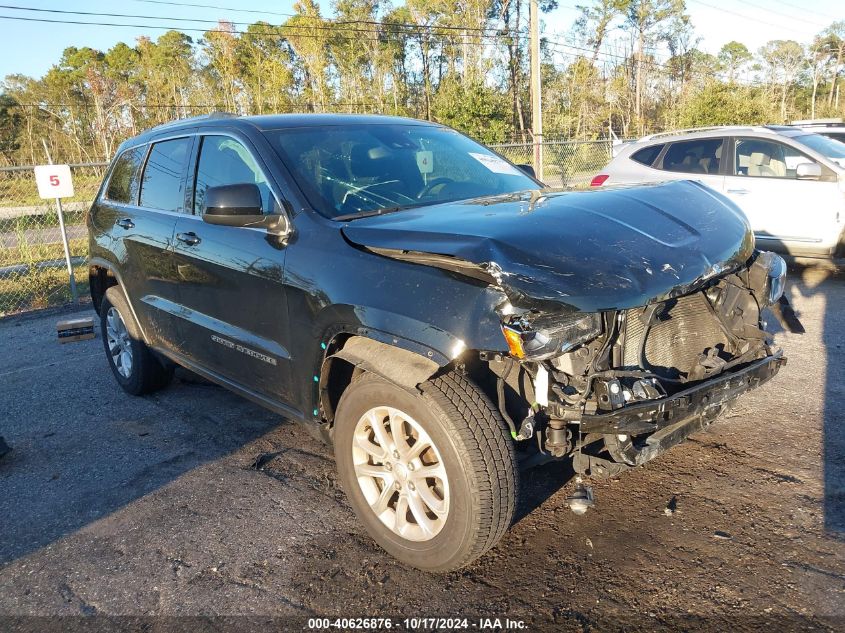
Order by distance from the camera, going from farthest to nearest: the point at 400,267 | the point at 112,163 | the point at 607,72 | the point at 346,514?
1. the point at 607,72
2. the point at 112,163
3. the point at 346,514
4. the point at 400,267

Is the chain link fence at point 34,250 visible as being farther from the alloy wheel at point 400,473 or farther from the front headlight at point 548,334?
the front headlight at point 548,334

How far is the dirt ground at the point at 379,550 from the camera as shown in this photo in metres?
2.53

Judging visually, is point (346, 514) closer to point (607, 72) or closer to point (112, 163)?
point (112, 163)

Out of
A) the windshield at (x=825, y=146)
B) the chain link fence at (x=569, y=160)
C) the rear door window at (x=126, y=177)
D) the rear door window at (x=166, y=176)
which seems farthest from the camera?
the chain link fence at (x=569, y=160)

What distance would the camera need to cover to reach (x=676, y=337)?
2.99 metres

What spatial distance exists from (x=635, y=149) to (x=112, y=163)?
21.7 feet

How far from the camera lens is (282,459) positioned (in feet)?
12.8

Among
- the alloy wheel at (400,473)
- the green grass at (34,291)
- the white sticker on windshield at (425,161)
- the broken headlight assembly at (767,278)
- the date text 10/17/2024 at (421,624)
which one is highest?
the white sticker on windshield at (425,161)

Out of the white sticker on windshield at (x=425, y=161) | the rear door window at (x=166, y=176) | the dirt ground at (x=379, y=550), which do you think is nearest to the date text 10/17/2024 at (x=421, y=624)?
the dirt ground at (x=379, y=550)

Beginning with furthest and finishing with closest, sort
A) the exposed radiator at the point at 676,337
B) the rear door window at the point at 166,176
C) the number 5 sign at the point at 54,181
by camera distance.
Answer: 1. the number 5 sign at the point at 54,181
2. the rear door window at the point at 166,176
3. the exposed radiator at the point at 676,337

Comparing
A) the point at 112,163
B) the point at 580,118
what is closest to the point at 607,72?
the point at 580,118

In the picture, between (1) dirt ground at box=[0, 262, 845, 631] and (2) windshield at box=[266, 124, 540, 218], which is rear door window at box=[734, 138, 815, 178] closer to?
(1) dirt ground at box=[0, 262, 845, 631]

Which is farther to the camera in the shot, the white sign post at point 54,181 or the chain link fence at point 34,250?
the chain link fence at point 34,250

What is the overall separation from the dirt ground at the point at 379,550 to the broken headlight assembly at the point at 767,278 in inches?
35.7
